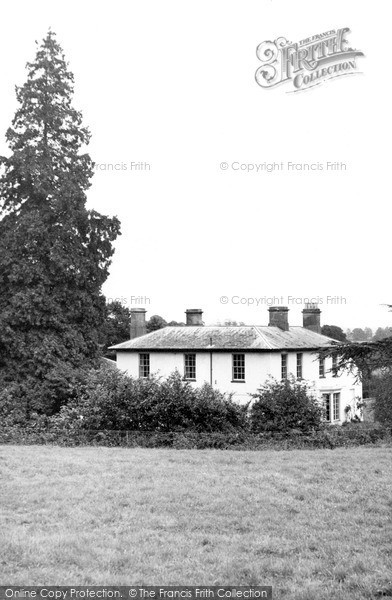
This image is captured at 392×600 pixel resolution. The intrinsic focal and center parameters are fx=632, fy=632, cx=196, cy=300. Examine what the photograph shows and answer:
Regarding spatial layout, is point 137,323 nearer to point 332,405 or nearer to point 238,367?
point 238,367

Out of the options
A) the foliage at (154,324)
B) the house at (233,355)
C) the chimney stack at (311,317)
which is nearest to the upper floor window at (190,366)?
the house at (233,355)

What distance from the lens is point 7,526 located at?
9484 millimetres

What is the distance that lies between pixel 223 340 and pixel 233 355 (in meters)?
1.20

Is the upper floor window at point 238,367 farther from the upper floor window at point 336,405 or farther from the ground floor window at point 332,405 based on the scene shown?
the upper floor window at point 336,405

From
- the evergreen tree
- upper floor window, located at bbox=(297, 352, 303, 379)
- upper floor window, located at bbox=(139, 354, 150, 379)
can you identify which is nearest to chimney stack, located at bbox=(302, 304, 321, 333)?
upper floor window, located at bbox=(297, 352, 303, 379)

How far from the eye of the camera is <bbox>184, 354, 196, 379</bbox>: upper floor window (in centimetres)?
3822

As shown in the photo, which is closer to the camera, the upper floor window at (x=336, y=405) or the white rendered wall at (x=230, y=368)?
the white rendered wall at (x=230, y=368)

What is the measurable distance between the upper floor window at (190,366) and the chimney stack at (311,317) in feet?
36.3

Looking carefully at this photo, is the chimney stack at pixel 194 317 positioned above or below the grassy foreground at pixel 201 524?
above

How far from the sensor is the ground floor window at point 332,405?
1618 inches

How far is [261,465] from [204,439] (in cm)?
522

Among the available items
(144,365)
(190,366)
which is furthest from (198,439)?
(144,365)

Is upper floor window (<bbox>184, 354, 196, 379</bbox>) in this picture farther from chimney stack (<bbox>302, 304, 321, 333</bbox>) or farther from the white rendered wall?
chimney stack (<bbox>302, 304, 321, 333</bbox>)

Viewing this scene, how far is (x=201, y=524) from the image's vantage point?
9852 millimetres
